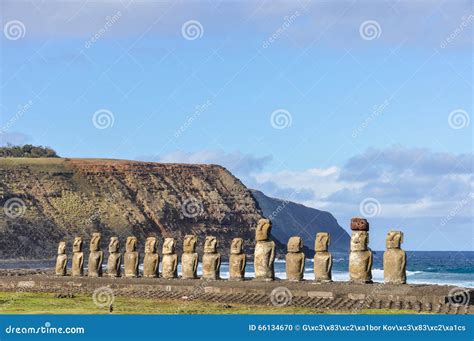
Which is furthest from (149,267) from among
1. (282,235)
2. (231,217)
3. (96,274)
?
(282,235)

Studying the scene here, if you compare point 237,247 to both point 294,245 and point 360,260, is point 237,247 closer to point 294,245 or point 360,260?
point 294,245

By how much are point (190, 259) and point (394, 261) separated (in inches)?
306

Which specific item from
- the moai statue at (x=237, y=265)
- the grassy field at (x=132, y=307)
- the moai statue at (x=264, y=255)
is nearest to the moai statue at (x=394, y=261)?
the grassy field at (x=132, y=307)

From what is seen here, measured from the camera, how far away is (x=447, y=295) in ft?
86.5

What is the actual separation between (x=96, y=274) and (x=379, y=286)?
12.6 m

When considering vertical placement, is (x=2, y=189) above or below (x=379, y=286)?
above

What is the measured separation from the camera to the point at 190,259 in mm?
35125

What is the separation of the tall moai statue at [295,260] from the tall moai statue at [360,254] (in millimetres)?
1971

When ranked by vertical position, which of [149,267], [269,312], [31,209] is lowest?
[269,312]

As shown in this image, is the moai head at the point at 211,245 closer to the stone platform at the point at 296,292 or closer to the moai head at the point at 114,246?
the stone platform at the point at 296,292

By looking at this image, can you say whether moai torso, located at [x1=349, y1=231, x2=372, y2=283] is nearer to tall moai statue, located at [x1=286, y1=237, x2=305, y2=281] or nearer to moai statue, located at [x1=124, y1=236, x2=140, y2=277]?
tall moai statue, located at [x1=286, y1=237, x2=305, y2=281]

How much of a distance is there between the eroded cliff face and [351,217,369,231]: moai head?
324ft

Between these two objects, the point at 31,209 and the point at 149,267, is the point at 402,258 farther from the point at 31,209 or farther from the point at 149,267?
the point at 31,209

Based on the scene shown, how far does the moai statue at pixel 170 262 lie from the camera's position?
35906mm
